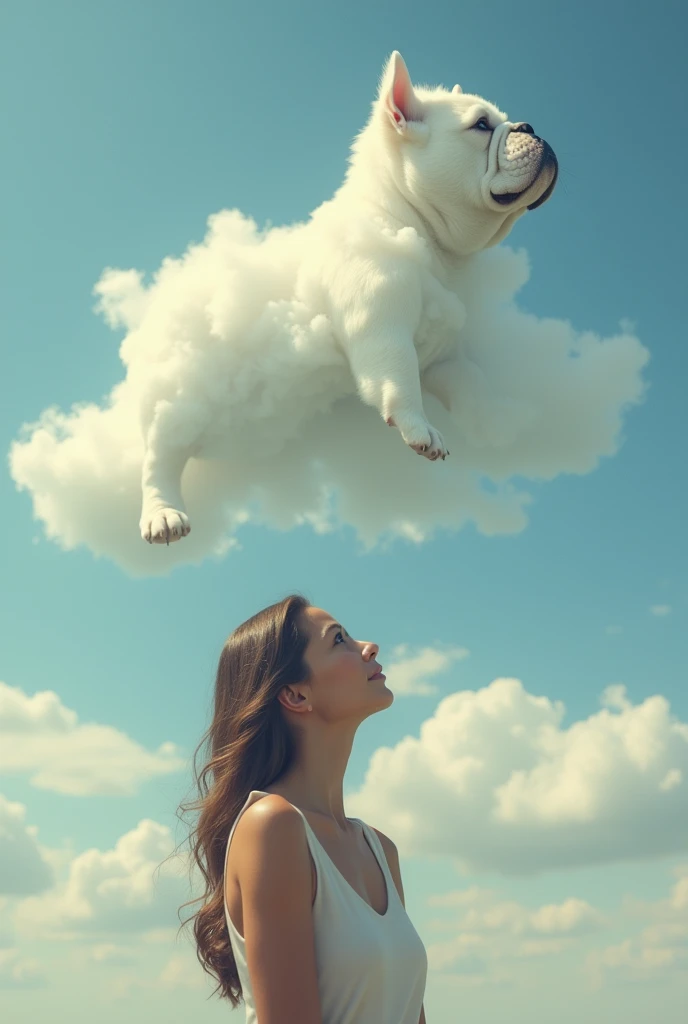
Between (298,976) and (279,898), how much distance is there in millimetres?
95

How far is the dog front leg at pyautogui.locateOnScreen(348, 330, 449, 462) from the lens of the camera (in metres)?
3.36

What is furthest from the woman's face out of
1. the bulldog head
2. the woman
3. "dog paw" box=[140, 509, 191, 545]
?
the bulldog head

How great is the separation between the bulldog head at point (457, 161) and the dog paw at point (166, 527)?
5.29 ft

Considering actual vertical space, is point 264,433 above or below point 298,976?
above

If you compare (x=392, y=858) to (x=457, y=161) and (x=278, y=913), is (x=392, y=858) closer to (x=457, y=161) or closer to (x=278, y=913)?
(x=278, y=913)

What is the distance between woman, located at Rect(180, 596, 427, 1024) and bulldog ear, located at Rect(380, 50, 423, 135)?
2.92 metres

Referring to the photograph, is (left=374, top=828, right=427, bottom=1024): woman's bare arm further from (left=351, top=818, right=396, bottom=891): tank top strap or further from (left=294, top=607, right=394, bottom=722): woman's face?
(left=294, top=607, right=394, bottom=722): woman's face

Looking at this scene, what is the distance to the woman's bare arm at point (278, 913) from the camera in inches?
45.5

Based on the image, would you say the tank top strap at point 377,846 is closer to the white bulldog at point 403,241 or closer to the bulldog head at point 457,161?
the white bulldog at point 403,241

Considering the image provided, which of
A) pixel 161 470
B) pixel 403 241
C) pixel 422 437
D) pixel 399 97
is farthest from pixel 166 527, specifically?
pixel 399 97

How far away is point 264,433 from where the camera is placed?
398cm

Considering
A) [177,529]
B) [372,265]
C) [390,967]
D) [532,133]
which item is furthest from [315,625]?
[532,133]

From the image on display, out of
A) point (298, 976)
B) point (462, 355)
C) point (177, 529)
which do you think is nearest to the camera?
point (298, 976)

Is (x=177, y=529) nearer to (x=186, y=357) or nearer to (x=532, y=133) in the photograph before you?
(x=186, y=357)
